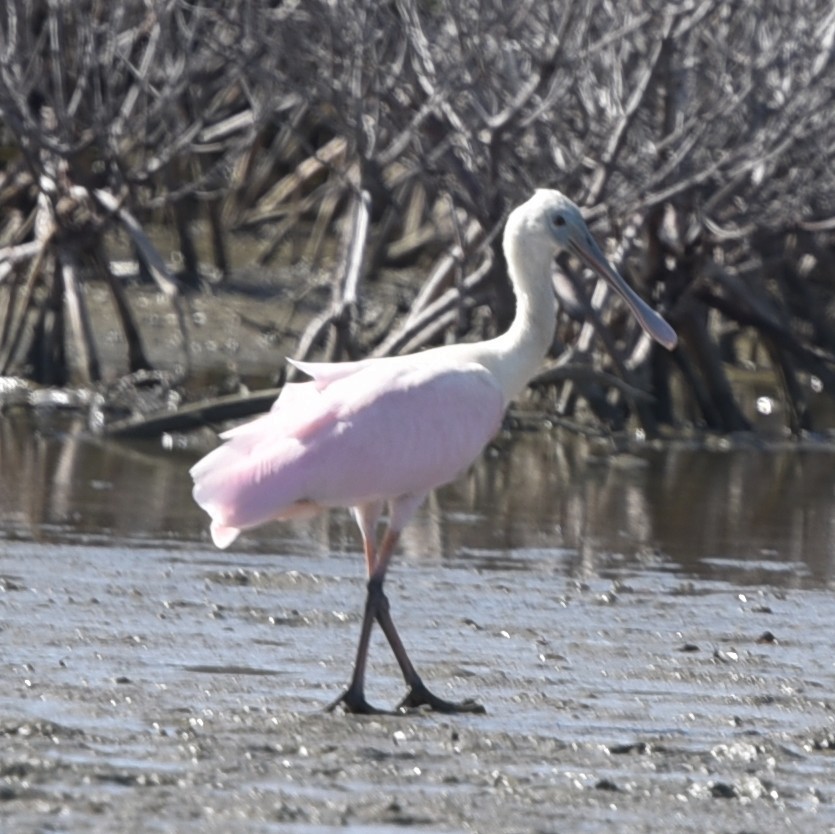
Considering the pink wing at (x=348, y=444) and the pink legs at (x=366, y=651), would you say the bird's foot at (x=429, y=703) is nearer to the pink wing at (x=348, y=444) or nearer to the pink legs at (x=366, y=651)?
the pink legs at (x=366, y=651)

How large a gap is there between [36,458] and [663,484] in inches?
121

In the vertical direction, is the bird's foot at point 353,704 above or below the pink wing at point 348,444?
below

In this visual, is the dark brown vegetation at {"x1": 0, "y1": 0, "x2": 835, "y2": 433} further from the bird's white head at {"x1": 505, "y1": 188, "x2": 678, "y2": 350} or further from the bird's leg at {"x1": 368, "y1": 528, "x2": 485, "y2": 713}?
the bird's leg at {"x1": 368, "y1": 528, "x2": 485, "y2": 713}

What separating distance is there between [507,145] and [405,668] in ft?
22.7

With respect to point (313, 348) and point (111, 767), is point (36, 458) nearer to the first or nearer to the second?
point (313, 348)

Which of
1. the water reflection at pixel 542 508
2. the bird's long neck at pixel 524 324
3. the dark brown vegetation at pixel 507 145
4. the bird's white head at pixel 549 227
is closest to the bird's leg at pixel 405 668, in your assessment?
the bird's long neck at pixel 524 324

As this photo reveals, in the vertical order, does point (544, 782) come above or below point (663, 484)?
below

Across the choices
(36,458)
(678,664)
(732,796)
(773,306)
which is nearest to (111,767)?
(732,796)

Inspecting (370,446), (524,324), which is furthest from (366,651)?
(524,324)

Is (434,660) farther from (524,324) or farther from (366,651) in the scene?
(524,324)

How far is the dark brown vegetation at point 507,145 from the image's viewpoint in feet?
39.8

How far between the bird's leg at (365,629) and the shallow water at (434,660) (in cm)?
11

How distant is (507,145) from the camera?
1240 cm

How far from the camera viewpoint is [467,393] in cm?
611
